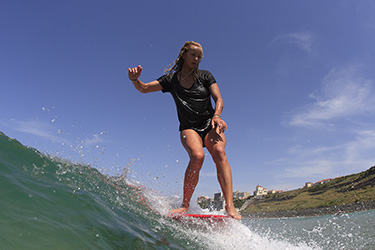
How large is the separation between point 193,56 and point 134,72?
1.07 metres

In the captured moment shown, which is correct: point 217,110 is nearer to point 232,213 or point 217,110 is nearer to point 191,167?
point 191,167

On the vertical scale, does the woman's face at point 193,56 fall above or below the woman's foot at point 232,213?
above

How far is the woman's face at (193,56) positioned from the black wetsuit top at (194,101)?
0.82 feet

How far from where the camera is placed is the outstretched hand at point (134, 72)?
13.7 ft

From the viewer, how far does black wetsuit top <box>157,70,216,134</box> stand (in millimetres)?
4477

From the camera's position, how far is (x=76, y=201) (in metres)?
2.66

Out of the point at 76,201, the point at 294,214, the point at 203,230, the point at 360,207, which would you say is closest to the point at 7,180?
the point at 76,201

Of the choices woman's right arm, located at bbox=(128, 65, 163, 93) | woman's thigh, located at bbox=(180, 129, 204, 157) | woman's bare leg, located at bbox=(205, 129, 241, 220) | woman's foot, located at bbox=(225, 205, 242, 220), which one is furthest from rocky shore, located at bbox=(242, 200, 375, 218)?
woman's right arm, located at bbox=(128, 65, 163, 93)

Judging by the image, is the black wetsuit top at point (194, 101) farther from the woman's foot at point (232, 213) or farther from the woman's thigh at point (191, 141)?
the woman's foot at point (232, 213)

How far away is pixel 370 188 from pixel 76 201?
259 ft

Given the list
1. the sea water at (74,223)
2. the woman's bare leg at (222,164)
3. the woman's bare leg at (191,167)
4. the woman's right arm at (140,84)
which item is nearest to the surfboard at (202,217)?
the sea water at (74,223)

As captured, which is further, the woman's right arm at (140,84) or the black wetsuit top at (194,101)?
the black wetsuit top at (194,101)

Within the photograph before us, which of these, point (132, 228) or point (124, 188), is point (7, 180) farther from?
point (124, 188)

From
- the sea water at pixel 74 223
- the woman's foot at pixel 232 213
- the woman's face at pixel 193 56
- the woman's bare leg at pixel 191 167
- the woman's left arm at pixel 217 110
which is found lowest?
the sea water at pixel 74 223
